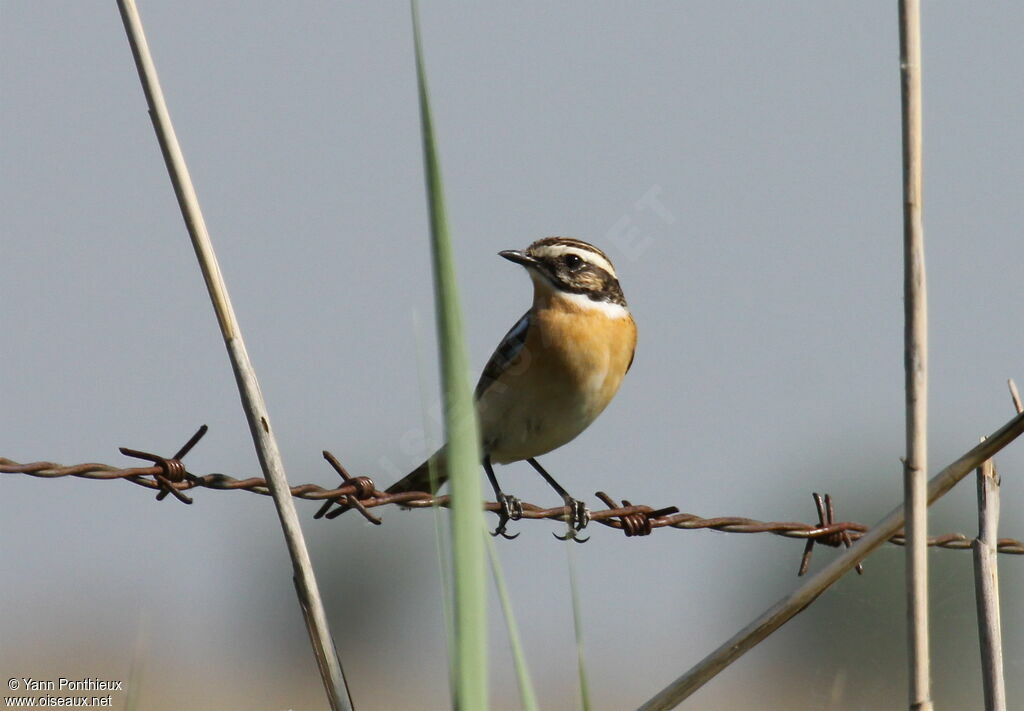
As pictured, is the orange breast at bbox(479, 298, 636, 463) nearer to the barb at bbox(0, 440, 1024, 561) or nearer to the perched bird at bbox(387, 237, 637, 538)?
the perched bird at bbox(387, 237, 637, 538)

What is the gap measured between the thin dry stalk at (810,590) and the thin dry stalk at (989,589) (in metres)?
0.29

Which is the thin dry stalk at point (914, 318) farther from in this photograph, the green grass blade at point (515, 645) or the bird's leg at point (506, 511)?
the bird's leg at point (506, 511)

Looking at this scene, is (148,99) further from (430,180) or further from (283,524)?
(430,180)

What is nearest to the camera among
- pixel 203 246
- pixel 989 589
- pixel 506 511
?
pixel 203 246

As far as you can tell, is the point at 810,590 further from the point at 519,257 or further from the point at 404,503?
the point at 519,257


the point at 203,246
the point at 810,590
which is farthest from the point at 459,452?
the point at 810,590

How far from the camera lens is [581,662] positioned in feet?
7.57

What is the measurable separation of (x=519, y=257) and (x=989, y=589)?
395cm

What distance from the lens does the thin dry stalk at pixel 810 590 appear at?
287cm

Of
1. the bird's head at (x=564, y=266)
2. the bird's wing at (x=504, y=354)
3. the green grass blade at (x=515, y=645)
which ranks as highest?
the bird's head at (x=564, y=266)

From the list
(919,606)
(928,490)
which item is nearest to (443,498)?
(919,606)

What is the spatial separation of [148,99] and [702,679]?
6.25 feet

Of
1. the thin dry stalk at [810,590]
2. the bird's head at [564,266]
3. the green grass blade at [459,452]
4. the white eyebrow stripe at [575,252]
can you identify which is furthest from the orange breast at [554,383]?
the green grass blade at [459,452]

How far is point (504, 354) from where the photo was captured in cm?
697
